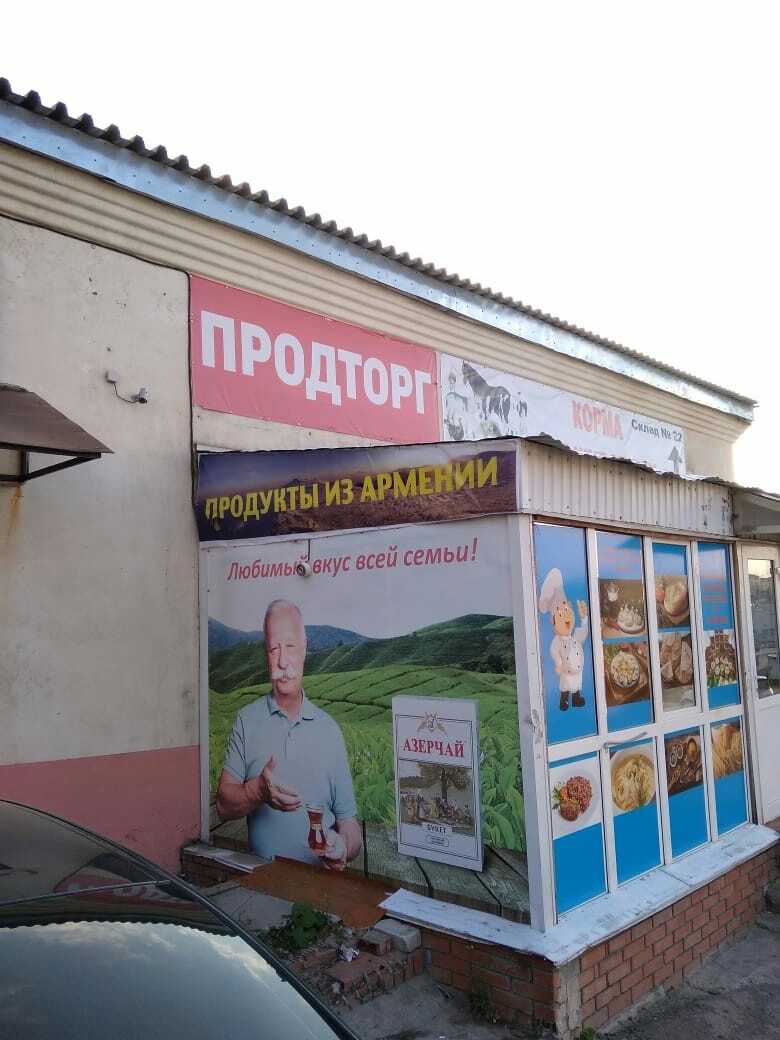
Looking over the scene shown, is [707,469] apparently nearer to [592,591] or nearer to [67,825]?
[592,591]

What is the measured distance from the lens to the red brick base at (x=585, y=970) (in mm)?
4309

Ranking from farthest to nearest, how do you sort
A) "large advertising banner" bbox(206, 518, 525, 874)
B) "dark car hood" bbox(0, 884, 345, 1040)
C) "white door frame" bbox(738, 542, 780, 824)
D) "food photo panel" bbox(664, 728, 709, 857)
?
"white door frame" bbox(738, 542, 780, 824) → "food photo panel" bbox(664, 728, 709, 857) → "large advertising banner" bbox(206, 518, 525, 874) → "dark car hood" bbox(0, 884, 345, 1040)

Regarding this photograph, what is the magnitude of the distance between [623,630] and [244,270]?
4.38m

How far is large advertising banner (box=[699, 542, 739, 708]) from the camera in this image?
21.4 feet

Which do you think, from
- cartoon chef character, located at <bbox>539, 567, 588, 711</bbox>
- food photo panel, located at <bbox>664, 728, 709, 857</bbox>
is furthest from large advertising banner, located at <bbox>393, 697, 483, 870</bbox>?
food photo panel, located at <bbox>664, 728, 709, 857</bbox>

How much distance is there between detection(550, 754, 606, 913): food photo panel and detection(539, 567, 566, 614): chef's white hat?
887 mm

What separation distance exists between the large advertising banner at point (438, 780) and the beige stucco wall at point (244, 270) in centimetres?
310

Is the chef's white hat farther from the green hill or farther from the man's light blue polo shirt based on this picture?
the man's light blue polo shirt

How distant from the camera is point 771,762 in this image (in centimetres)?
708

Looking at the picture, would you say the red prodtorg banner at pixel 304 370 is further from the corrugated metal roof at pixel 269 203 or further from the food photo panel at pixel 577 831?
the food photo panel at pixel 577 831

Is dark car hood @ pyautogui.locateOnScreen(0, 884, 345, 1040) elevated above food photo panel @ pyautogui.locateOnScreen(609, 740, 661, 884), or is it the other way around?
dark car hood @ pyautogui.locateOnScreen(0, 884, 345, 1040)

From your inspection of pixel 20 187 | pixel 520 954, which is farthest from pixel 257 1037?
pixel 20 187

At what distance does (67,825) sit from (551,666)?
9.12 ft

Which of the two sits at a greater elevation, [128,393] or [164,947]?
[128,393]
